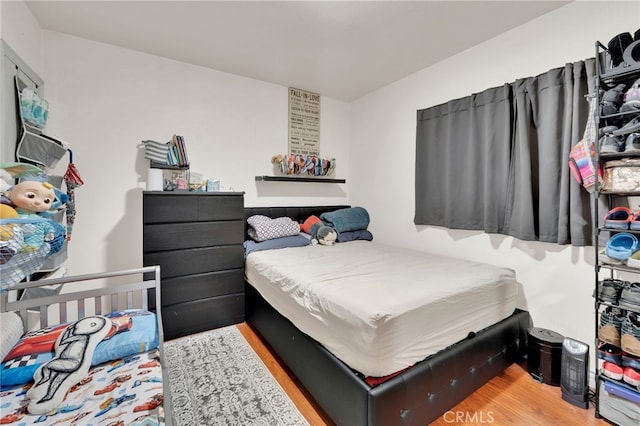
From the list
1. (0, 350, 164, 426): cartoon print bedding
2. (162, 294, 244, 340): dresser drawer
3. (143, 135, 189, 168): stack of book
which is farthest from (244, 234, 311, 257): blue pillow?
(0, 350, 164, 426): cartoon print bedding

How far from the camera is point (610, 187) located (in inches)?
62.5

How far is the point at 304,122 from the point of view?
12.0ft

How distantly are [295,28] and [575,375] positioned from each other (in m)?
3.11

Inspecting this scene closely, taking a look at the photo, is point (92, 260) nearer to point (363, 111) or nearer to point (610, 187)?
point (363, 111)

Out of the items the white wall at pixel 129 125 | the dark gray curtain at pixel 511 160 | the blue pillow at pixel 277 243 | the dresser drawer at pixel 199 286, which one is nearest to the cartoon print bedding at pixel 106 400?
the dresser drawer at pixel 199 286

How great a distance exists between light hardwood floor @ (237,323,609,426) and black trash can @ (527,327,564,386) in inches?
2.0

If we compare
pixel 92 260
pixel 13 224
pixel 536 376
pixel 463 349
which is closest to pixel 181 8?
pixel 13 224

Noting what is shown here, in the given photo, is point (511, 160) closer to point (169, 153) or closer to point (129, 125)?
point (169, 153)

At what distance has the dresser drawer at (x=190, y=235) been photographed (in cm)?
234

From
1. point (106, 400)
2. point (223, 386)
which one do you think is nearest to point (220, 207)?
point (223, 386)

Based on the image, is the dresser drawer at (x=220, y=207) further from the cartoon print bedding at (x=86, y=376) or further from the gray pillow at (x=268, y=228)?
the cartoon print bedding at (x=86, y=376)

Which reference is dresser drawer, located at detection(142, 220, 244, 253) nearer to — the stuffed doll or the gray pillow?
the gray pillow

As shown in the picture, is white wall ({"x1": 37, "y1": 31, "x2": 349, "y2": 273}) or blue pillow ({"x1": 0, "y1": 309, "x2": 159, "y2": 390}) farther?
white wall ({"x1": 37, "y1": 31, "x2": 349, "y2": 273})

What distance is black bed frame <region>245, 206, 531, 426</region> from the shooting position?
128 cm
